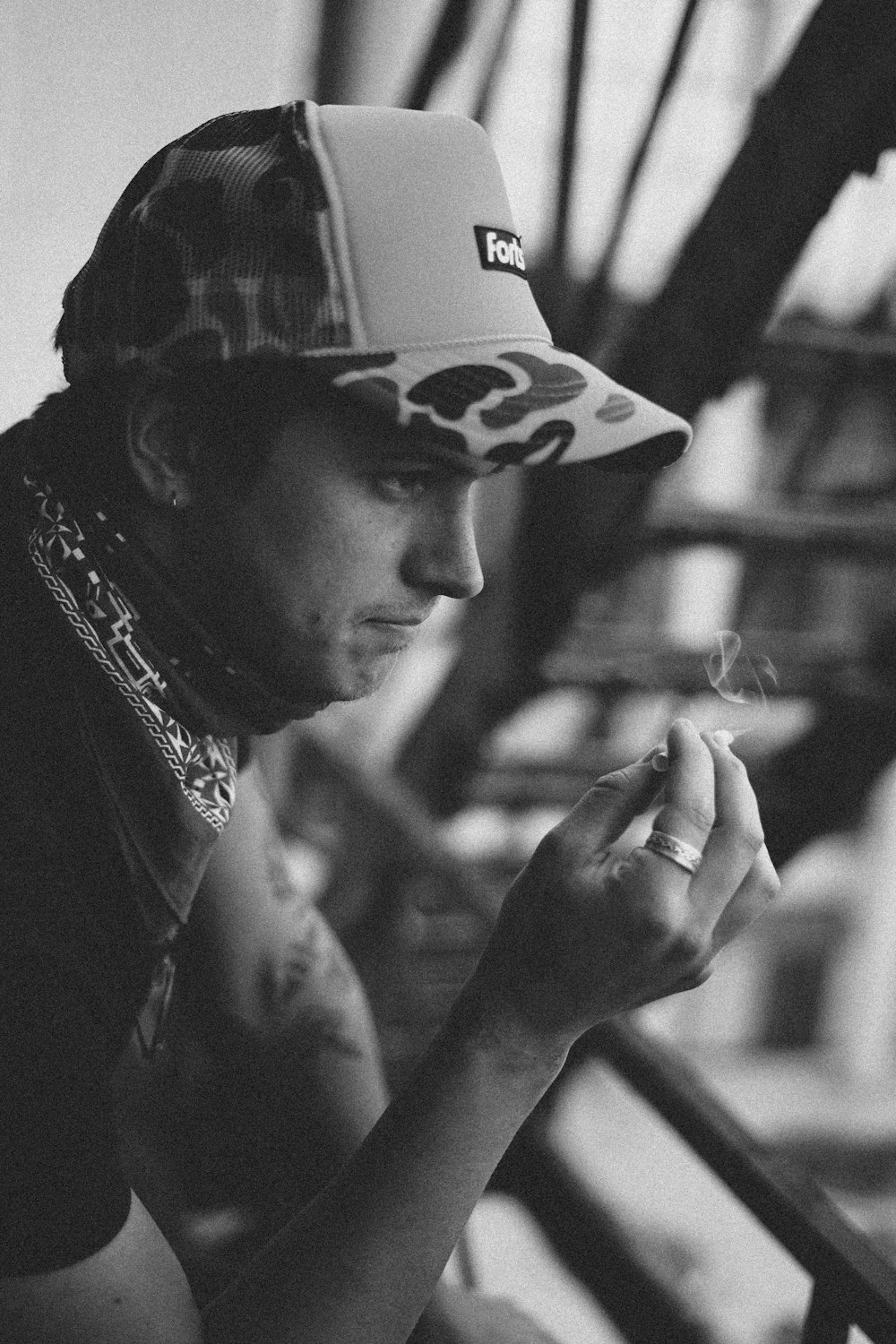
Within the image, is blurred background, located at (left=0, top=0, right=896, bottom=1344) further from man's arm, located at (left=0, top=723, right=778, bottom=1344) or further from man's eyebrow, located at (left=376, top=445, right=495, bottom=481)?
man's eyebrow, located at (left=376, top=445, right=495, bottom=481)

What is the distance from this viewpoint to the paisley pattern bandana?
1.22m

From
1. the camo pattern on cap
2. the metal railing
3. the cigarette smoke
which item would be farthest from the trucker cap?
the metal railing

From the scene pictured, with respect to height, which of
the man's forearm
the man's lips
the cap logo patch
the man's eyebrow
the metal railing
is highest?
the cap logo patch

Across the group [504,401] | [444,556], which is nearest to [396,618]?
[444,556]

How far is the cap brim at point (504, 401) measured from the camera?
1.11m

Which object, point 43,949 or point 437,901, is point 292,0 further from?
point 43,949

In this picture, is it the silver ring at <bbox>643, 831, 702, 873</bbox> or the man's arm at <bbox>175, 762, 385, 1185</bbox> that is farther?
the man's arm at <bbox>175, 762, 385, 1185</bbox>

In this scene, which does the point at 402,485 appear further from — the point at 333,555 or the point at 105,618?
the point at 105,618

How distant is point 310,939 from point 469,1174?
719 mm

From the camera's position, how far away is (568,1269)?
2.30 meters

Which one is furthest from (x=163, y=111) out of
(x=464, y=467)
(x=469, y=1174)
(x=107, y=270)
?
(x=469, y=1174)

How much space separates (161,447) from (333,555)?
8.9 inches

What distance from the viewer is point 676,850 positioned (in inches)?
44.1

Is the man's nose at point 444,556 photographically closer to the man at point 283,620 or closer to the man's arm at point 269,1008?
the man at point 283,620
